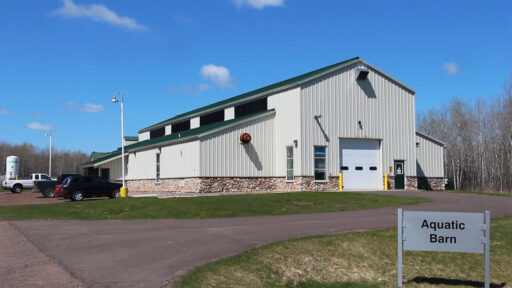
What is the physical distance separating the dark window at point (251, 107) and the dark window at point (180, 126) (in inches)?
353

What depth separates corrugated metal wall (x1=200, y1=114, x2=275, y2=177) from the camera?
30.8 meters

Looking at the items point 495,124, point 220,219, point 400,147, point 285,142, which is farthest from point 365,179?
point 495,124

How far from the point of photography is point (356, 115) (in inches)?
1259

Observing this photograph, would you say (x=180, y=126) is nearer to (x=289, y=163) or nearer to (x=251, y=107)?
(x=251, y=107)

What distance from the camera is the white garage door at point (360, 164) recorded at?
104 ft

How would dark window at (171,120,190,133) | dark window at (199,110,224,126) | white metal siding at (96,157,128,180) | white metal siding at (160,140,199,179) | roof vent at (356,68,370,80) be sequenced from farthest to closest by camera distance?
1. white metal siding at (96,157,128,180)
2. dark window at (171,120,190,133)
3. dark window at (199,110,224,126)
4. roof vent at (356,68,370,80)
5. white metal siding at (160,140,199,179)

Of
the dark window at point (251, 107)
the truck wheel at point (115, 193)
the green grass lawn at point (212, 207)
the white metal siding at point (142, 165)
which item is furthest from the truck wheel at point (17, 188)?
the green grass lawn at point (212, 207)

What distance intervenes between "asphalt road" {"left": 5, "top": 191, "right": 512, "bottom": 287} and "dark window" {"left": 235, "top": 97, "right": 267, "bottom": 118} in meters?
16.4

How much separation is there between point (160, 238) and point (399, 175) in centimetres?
2324

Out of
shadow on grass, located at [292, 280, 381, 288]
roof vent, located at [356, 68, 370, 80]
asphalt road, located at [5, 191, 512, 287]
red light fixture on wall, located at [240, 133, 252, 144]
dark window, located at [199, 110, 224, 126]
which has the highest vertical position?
roof vent, located at [356, 68, 370, 80]

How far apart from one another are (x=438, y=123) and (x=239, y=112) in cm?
3773

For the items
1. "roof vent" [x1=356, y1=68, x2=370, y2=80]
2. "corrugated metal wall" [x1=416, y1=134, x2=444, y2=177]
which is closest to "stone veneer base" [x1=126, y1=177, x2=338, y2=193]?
"roof vent" [x1=356, y1=68, x2=370, y2=80]

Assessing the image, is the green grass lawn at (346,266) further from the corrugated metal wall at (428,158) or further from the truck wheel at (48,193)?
the truck wheel at (48,193)

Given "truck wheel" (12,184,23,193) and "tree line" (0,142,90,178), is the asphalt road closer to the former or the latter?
"truck wheel" (12,184,23,193)
